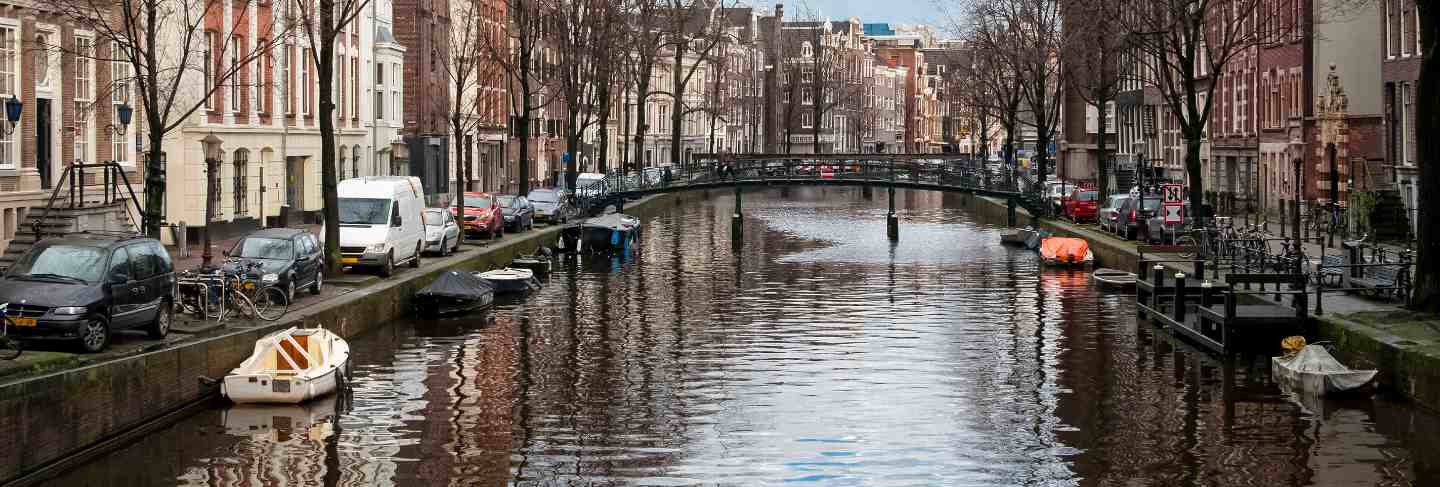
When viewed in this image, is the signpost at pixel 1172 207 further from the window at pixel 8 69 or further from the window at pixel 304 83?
the window at pixel 8 69

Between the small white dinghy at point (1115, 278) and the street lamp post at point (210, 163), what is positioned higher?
the street lamp post at point (210, 163)

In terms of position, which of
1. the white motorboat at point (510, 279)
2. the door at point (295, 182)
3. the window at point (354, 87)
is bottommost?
the white motorboat at point (510, 279)

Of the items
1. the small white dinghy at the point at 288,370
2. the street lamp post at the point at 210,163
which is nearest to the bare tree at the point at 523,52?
the street lamp post at the point at 210,163

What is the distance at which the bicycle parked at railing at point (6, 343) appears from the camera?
26141mm

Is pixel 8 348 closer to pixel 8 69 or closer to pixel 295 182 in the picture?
pixel 8 69

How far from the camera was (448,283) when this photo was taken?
4497 centimetres

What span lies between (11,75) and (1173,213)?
31125 millimetres

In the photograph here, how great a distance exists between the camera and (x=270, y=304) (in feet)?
A: 120

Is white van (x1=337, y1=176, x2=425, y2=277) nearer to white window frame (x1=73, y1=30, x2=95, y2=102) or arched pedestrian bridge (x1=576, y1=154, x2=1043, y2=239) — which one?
white window frame (x1=73, y1=30, x2=95, y2=102)

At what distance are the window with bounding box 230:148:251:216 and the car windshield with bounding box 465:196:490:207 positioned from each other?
732 cm

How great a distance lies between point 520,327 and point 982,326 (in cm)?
982

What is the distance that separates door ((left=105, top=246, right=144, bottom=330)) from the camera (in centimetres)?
2877

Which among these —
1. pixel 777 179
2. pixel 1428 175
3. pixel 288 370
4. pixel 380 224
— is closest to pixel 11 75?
pixel 380 224

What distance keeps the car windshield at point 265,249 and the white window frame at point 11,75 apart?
6233mm
